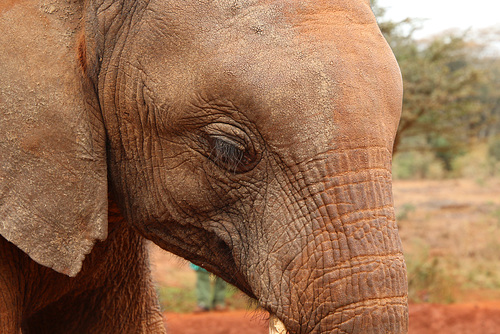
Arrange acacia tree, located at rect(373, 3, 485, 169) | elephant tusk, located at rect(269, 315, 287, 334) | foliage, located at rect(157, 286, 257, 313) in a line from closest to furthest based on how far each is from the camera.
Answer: elephant tusk, located at rect(269, 315, 287, 334), foliage, located at rect(157, 286, 257, 313), acacia tree, located at rect(373, 3, 485, 169)

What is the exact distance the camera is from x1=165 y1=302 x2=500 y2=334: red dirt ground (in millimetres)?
6480

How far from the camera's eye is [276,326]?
6.82 feet

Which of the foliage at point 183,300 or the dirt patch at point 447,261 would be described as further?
the foliage at point 183,300

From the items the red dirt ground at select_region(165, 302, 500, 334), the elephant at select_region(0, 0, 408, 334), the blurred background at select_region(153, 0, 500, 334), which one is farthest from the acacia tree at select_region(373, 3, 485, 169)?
the elephant at select_region(0, 0, 408, 334)

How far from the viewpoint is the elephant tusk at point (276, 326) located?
6.77ft

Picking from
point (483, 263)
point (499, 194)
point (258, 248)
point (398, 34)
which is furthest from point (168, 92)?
point (499, 194)

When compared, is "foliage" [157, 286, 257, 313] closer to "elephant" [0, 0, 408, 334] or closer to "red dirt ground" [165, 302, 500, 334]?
"red dirt ground" [165, 302, 500, 334]

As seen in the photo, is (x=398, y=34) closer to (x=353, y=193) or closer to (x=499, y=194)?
(x=353, y=193)

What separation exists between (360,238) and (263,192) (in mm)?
348

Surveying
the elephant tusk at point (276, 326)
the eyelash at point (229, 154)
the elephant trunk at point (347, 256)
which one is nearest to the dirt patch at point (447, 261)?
the elephant tusk at point (276, 326)

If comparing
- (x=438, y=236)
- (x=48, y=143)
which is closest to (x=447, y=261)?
(x=438, y=236)

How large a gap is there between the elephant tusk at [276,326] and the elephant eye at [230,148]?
0.47 m

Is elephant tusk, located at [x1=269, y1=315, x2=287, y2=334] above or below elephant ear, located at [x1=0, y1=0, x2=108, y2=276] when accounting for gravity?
below

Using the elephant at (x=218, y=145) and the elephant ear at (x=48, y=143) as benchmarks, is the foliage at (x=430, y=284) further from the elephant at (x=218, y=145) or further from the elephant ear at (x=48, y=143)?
the elephant ear at (x=48, y=143)
